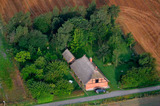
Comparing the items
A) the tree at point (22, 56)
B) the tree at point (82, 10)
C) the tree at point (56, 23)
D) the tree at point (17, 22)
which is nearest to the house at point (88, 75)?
the tree at point (22, 56)

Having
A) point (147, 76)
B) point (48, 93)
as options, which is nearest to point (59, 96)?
point (48, 93)

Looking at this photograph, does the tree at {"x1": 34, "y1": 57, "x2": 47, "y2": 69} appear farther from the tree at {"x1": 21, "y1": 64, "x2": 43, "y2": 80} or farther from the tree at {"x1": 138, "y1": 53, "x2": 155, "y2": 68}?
the tree at {"x1": 138, "y1": 53, "x2": 155, "y2": 68}

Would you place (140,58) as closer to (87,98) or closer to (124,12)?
(87,98)

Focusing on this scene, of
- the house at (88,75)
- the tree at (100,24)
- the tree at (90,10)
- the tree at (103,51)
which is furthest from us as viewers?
the tree at (90,10)

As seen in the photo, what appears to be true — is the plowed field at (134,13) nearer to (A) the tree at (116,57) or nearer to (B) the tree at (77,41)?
(A) the tree at (116,57)

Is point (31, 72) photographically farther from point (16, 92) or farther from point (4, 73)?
point (4, 73)

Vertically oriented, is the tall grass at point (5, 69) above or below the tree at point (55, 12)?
below
